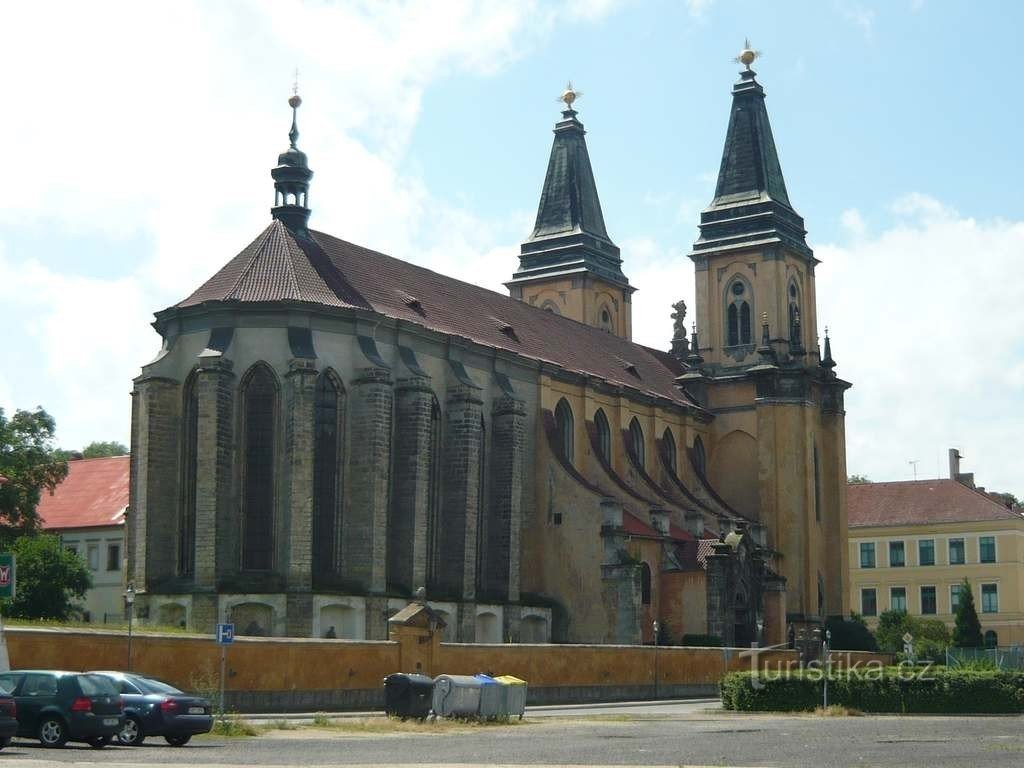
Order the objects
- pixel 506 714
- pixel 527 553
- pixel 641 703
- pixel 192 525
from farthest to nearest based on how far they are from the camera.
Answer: pixel 527 553, pixel 192 525, pixel 641 703, pixel 506 714

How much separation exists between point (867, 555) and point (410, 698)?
63771 millimetres

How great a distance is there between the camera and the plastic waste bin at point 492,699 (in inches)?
1297

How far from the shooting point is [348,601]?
48250 mm

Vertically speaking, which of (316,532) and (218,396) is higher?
(218,396)

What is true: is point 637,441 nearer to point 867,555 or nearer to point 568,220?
point 568,220

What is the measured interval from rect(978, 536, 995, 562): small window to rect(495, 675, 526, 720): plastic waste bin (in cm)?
5890

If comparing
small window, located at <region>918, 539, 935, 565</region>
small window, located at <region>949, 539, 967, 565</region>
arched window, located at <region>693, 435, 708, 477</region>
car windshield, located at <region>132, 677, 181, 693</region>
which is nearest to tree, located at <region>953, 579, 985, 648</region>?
small window, located at <region>949, 539, 967, 565</region>

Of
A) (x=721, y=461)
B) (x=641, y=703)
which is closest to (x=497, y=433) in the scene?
(x=641, y=703)

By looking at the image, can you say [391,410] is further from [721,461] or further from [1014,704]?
[721,461]

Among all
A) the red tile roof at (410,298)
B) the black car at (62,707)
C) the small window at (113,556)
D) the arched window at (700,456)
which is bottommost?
the black car at (62,707)

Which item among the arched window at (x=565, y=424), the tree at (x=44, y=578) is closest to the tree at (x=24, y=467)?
the tree at (x=44, y=578)

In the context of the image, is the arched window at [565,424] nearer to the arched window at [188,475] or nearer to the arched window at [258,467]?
the arched window at [258,467]

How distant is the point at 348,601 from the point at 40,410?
1692 centimetres

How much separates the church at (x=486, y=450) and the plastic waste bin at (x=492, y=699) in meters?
14.5
